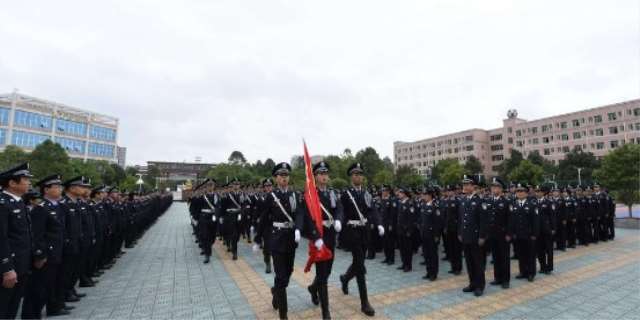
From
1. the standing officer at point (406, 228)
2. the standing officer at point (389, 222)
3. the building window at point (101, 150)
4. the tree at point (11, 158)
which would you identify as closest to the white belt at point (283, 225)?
the standing officer at point (406, 228)

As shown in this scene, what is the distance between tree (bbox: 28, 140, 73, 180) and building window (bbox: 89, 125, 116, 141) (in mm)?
40255

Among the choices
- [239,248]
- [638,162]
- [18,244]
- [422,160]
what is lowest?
[239,248]

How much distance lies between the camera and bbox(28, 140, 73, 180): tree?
1598 inches

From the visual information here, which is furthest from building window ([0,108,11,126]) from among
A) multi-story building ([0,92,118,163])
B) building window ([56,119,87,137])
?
building window ([56,119,87,137])

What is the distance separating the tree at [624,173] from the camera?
816 inches

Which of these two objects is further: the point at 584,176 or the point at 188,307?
the point at 584,176

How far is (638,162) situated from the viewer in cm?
2097

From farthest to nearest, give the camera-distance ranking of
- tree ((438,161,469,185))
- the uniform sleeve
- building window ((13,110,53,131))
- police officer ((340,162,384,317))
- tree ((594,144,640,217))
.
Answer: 1. building window ((13,110,53,131))
2. tree ((438,161,469,185))
3. tree ((594,144,640,217))
4. police officer ((340,162,384,317))
5. the uniform sleeve

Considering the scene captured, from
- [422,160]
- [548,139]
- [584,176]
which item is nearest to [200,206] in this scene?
[584,176]

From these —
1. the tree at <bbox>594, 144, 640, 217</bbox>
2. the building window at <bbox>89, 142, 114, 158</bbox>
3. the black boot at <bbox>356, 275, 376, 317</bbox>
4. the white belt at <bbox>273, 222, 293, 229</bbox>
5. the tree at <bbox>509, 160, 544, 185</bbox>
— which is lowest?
the black boot at <bbox>356, 275, 376, 317</bbox>

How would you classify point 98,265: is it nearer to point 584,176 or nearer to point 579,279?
point 579,279

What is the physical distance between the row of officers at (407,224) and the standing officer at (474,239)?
Result: 0.06 ft

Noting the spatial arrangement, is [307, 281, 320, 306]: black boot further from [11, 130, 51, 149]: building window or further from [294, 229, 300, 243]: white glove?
[11, 130, 51, 149]: building window

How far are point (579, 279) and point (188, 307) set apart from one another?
821 cm
